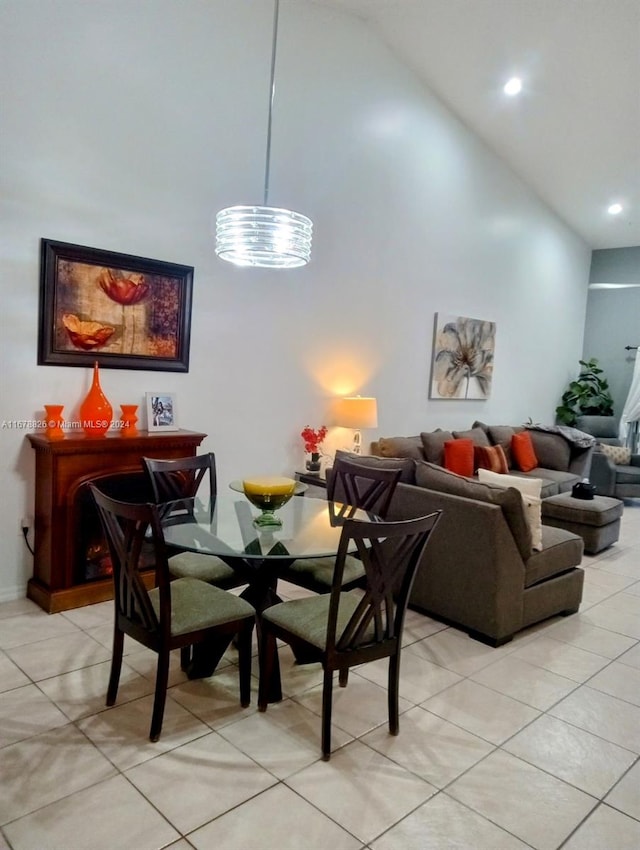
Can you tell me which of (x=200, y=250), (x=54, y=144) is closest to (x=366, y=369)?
(x=200, y=250)

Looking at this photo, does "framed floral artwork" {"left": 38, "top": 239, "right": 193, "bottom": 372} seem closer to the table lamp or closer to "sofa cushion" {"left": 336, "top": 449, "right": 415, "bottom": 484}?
Result: "sofa cushion" {"left": 336, "top": 449, "right": 415, "bottom": 484}

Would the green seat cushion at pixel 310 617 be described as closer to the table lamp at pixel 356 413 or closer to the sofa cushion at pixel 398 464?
the sofa cushion at pixel 398 464

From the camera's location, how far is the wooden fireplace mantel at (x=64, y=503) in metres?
3.32

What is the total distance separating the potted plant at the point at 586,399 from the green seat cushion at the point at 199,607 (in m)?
6.65

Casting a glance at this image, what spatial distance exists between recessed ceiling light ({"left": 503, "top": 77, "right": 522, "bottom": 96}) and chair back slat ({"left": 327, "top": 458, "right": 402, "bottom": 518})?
3941 millimetres

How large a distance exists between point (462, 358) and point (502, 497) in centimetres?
354

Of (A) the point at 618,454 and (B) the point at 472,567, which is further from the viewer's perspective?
(A) the point at 618,454

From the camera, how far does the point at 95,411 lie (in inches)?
141

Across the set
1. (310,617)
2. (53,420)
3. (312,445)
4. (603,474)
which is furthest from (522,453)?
(53,420)

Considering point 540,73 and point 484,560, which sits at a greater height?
point 540,73

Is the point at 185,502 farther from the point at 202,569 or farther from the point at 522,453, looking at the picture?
the point at 522,453

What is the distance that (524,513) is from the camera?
3.24 meters

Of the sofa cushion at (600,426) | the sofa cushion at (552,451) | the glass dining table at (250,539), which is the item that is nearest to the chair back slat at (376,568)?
the glass dining table at (250,539)

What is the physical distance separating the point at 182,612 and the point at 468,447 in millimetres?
3958
